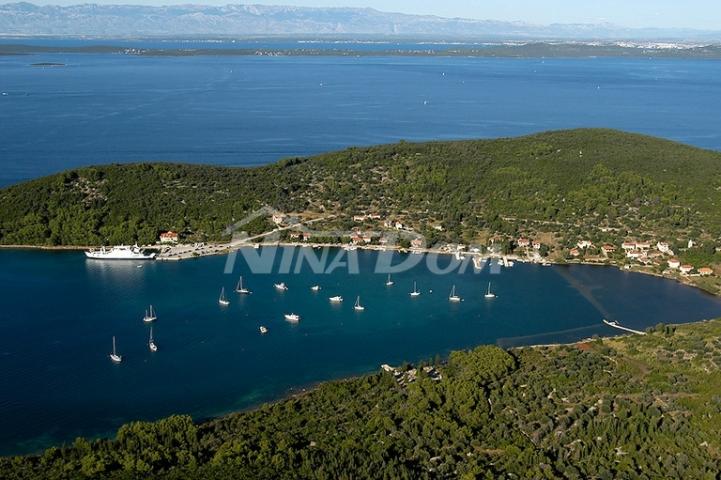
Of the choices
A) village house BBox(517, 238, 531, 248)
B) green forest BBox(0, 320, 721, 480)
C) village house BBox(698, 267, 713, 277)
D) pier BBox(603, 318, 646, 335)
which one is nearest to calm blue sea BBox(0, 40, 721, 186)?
village house BBox(517, 238, 531, 248)

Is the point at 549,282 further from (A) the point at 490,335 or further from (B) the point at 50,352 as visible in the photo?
(B) the point at 50,352

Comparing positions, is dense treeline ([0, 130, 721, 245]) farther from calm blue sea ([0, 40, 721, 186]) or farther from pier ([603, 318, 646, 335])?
calm blue sea ([0, 40, 721, 186])

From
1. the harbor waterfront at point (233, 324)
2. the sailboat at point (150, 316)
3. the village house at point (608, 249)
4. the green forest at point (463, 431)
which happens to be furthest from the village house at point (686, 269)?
the sailboat at point (150, 316)

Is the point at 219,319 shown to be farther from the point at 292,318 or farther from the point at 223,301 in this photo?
the point at 292,318

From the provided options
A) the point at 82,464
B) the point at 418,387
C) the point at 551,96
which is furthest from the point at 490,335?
the point at 551,96

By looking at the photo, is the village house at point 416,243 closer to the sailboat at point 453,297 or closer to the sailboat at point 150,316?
the sailboat at point 453,297

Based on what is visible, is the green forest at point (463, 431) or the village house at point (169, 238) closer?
the green forest at point (463, 431)
